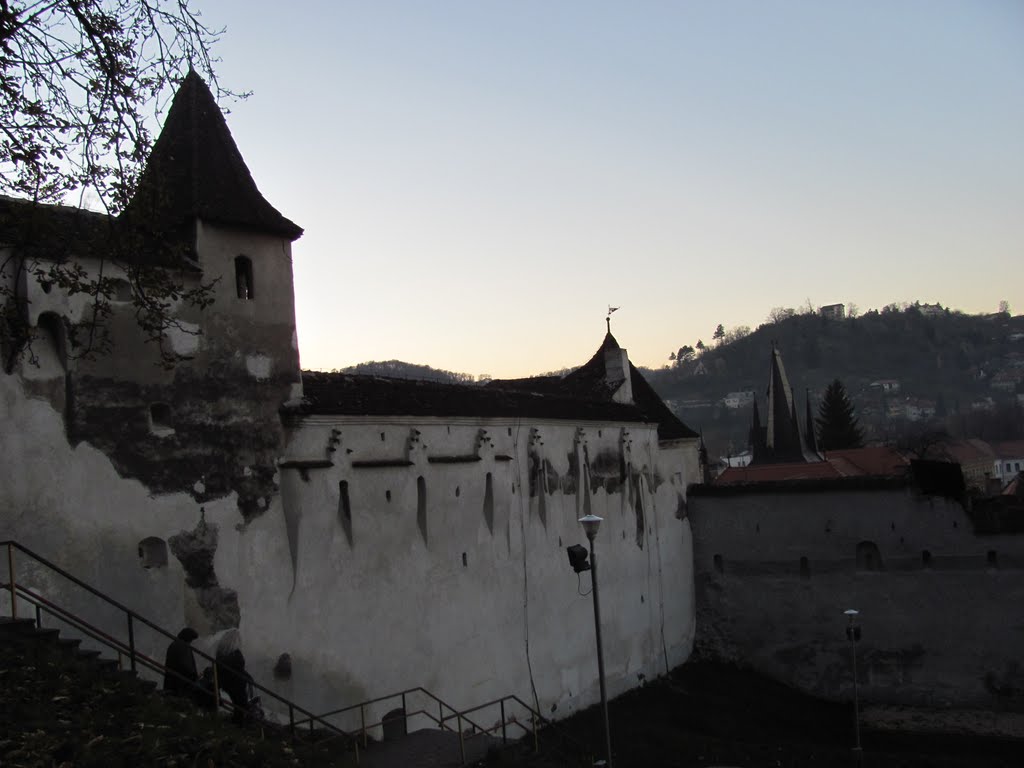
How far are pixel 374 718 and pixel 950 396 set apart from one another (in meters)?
191

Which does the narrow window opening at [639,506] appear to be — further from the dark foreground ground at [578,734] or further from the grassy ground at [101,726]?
the grassy ground at [101,726]

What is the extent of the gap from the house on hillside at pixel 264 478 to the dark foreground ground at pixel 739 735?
77.3 inches

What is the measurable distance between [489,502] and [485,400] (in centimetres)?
254

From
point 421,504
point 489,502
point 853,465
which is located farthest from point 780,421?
point 421,504

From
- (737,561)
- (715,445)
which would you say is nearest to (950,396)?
(715,445)

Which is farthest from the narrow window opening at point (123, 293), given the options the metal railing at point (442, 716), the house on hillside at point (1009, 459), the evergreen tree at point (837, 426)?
the house on hillside at point (1009, 459)

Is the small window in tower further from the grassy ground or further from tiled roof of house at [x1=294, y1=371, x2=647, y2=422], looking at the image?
the grassy ground

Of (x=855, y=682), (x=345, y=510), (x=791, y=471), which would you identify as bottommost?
(x=855, y=682)

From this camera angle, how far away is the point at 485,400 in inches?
961

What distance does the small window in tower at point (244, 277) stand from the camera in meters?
18.5

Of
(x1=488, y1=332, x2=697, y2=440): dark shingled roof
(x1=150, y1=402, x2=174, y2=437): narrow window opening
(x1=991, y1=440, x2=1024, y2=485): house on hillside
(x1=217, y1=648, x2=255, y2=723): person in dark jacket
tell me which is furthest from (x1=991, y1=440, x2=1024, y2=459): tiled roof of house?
(x1=217, y1=648, x2=255, y2=723): person in dark jacket

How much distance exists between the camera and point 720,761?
73.3 ft

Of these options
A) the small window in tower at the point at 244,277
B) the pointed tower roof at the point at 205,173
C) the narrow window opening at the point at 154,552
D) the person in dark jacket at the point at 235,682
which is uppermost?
the pointed tower roof at the point at 205,173

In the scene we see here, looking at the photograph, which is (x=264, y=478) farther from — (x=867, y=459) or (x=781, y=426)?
(x=867, y=459)
